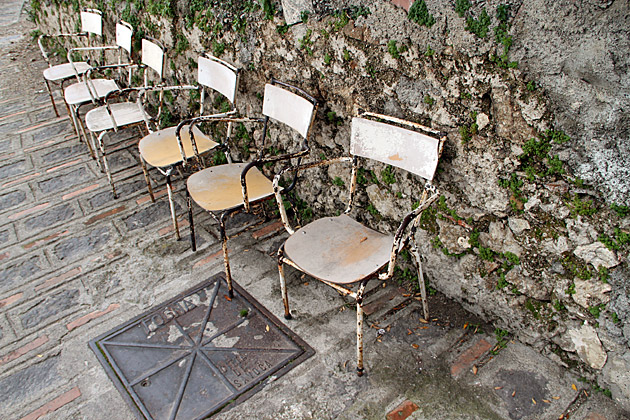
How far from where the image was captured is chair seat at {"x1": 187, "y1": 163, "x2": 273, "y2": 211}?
276 cm

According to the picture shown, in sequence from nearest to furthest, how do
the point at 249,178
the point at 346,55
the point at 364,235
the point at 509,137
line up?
1. the point at 509,137
2. the point at 364,235
3. the point at 346,55
4. the point at 249,178

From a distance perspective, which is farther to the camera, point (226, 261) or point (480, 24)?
point (226, 261)

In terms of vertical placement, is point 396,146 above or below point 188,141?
above

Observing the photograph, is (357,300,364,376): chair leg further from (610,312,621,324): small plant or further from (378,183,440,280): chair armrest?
(610,312,621,324): small plant

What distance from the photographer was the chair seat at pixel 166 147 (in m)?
3.20

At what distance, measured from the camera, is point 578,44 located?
174 centimetres

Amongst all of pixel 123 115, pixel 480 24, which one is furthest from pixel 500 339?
pixel 123 115

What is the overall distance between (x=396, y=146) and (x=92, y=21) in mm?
3797

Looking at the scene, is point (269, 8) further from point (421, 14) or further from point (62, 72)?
point (62, 72)

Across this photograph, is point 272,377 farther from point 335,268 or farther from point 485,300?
point 485,300

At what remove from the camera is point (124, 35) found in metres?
4.16

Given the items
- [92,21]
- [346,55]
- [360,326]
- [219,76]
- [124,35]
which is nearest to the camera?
[360,326]

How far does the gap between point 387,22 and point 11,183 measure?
3495 millimetres

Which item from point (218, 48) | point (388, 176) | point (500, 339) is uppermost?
point (218, 48)
